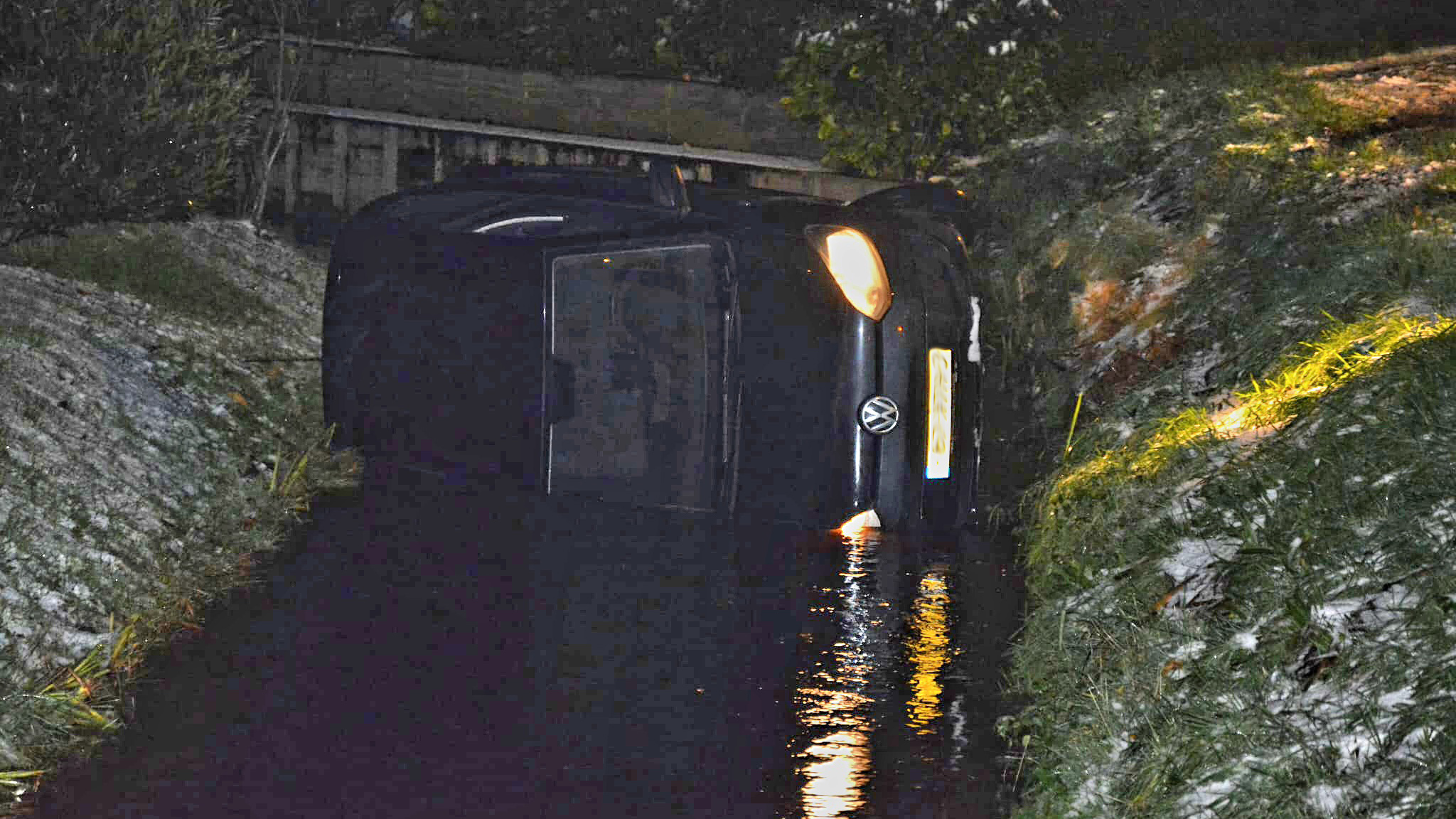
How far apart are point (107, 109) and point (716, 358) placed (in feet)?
21.0

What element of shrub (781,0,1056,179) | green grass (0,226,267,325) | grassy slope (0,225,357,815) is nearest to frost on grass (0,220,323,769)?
grassy slope (0,225,357,815)

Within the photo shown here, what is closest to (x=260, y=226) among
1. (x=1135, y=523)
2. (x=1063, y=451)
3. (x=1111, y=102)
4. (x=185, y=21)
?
(x=185, y=21)

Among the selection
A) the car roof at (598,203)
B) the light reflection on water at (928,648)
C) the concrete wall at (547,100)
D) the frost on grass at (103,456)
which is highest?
the concrete wall at (547,100)

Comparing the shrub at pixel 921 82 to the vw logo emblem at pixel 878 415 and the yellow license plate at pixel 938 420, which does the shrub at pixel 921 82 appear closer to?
the yellow license plate at pixel 938 420

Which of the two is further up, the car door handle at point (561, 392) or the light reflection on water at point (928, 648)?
the car door handle at point (561, 392)

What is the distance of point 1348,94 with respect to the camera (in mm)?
14461

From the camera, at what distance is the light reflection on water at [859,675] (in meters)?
5.79

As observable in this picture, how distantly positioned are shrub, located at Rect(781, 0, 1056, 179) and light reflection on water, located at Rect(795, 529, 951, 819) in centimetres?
684

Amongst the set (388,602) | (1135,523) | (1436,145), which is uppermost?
(1436,145)

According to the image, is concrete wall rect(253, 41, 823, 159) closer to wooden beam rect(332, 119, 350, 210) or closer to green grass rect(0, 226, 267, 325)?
wooden beam rect(332, 119, 350, 210)

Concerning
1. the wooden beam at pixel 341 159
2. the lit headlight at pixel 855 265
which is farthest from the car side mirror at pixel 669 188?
the wooden beam at pixel 341 159

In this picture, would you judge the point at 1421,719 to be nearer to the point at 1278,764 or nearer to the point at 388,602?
the point at 1278,764

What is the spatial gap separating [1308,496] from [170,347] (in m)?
8.86

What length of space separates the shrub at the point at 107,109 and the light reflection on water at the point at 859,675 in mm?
6677
